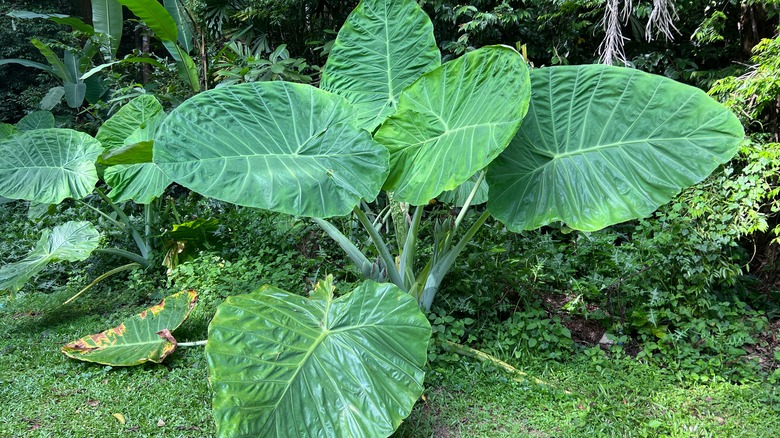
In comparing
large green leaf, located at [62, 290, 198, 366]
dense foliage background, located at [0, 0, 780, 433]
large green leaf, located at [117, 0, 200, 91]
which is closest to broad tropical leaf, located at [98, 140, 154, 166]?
large green leaf, located at [62, 290, 198, 366]

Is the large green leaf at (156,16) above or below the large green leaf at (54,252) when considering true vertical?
above

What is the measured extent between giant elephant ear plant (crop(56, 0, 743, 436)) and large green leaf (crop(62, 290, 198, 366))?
76cm

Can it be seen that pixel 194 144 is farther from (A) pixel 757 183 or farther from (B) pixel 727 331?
(A) pixel 757 183

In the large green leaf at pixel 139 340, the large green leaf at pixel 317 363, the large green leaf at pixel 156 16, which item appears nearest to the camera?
the large green leaf at pixel 317 363

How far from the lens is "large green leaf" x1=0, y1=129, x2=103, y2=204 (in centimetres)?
302

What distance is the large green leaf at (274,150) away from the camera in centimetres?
165

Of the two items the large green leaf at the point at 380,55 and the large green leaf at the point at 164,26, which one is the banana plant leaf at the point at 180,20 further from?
the large green leaf at the point at 380,55

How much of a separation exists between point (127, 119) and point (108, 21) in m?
2.86

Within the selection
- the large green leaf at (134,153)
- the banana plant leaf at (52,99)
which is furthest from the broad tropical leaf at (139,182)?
the banana plant leaf at (52,99)

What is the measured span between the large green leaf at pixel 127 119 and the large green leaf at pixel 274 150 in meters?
1.64

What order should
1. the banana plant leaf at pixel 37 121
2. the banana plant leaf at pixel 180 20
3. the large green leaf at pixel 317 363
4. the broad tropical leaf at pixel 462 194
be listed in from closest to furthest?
the large green leaf at pixel 317 363 < the broad tropical leaf at pixel 462 194 < the banana plant leaf at pixel 180 20 < the banana plant leaf at pixel 37 121

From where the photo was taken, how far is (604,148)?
1896 mm

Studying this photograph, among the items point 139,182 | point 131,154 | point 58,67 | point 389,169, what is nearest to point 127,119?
point 139,182

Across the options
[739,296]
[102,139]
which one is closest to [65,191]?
[102,139]
